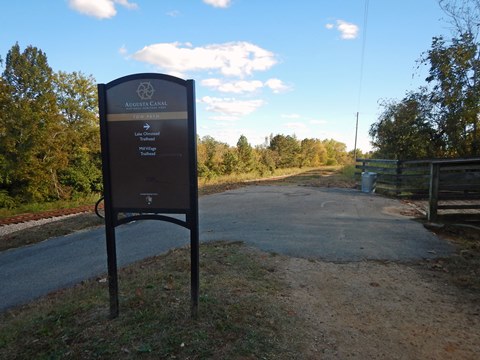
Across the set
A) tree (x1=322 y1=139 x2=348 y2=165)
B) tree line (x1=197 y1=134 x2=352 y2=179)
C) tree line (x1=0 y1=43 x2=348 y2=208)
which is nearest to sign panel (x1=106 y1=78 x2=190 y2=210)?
tree line (x1=0 y1=43 x2=348 y2=208)

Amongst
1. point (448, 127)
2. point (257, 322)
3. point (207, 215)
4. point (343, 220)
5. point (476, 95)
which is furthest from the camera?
point (448, 127)

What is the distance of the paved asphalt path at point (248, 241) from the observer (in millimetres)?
5730

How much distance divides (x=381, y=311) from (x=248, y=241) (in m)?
3.25

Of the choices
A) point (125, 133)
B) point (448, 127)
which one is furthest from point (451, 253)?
point (448, 127)

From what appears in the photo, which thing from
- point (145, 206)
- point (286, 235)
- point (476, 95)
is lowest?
point (286, 235)

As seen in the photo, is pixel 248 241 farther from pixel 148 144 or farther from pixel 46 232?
pixel 46 232

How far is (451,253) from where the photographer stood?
19.1ft

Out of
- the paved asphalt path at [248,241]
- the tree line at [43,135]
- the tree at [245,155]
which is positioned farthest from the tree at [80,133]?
the paved asphalt path at [248,241]

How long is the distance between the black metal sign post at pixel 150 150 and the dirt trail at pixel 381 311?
1.40m

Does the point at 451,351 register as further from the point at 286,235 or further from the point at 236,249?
the point at 286,235

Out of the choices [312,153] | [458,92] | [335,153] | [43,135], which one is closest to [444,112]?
[458,92]

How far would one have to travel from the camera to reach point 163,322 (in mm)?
3230

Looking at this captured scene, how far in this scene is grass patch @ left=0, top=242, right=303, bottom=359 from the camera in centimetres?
286

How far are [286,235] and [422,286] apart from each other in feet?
9.83
